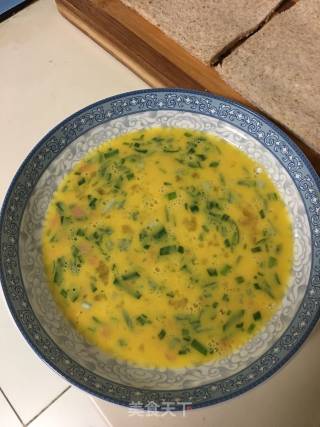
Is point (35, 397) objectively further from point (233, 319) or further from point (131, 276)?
point (233, 319)

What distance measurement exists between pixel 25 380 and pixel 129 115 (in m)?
0.69

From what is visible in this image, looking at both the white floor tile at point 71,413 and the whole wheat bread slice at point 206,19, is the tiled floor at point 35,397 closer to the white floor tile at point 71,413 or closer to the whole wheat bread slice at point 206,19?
the white floor tile at point 71,413

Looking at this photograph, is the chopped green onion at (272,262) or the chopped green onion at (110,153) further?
the chopped green onion at (110,153)

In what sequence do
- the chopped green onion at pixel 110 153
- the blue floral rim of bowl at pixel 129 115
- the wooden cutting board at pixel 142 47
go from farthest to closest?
1. the wooden cutting board at pixel 142 47
2. the chopped green onion at pixel 110 153
3. the blue floral rim of bowl at pixel 129 115

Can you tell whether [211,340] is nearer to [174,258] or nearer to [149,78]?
[174,258]

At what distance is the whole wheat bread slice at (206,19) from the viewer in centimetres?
142

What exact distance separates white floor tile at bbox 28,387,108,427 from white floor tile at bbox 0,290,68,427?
2 cm

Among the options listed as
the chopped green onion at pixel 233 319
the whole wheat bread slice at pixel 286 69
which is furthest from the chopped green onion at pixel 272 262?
the whole wheat bread slice at pixel 286 69

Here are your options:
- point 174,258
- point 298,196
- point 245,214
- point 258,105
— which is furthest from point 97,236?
point 258,105

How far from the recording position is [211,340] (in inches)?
39.9

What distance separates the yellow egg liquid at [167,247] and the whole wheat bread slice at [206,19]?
0.33 metres

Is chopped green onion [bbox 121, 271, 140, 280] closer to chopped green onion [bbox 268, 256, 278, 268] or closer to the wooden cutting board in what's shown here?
chopped green onion [bbox 268, 256, 278, 268]

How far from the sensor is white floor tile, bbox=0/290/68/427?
3.56 ft

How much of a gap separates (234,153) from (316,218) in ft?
0.89
